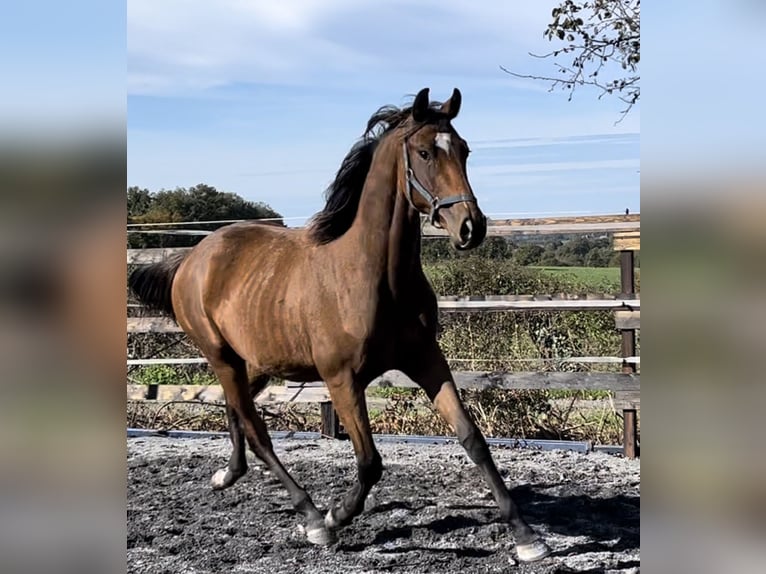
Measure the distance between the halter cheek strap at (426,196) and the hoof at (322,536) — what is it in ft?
5.48

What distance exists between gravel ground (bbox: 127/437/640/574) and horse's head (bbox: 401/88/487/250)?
1650 millimetres

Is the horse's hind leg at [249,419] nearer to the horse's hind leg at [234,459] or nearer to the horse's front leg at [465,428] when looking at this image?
the horse's hind leg at [234,459]

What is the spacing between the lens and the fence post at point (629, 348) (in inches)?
223

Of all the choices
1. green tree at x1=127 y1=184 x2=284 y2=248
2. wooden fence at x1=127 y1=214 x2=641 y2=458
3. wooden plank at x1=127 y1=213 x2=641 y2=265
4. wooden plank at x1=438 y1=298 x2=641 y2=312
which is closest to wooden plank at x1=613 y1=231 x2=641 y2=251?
wooden fence at x1=127 y1=214 x2=641 y2=458

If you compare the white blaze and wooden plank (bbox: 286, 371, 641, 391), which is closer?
the white blaze

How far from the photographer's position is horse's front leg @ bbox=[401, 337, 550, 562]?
3.41m

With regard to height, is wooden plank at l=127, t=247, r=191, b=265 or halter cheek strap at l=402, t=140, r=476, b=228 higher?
halter cheek strap at l=402, t=140, r=476, b=228

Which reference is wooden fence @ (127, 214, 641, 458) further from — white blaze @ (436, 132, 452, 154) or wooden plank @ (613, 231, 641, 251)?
white blaze @ (436, 132, 452, 154)

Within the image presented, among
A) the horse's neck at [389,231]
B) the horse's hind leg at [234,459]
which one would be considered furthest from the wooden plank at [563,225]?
the horse's neck at [389,231]

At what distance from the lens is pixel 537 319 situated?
6824mm

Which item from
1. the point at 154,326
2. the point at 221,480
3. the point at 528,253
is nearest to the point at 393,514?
the point at 221,480

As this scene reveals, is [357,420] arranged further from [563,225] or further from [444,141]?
[563,225]
